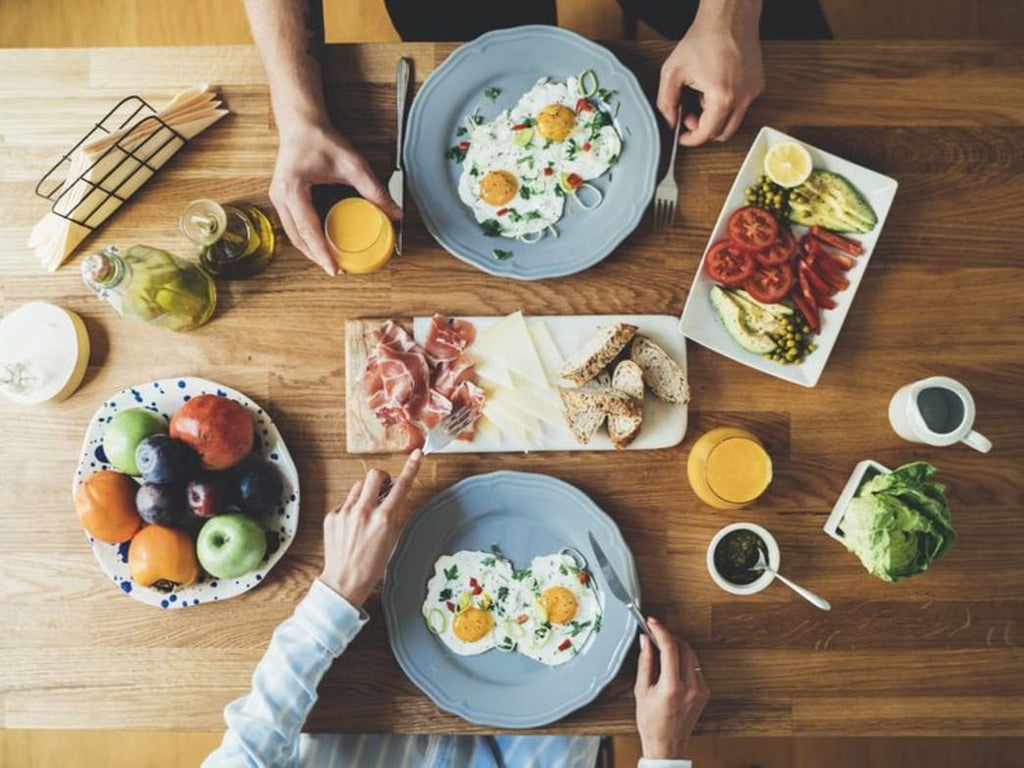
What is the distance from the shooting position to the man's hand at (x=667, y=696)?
1384 mm

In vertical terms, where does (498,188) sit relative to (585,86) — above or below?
below

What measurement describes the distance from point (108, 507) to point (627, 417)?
910mm

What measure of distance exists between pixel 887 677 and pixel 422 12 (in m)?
1.72

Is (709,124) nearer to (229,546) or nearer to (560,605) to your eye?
(560,605)

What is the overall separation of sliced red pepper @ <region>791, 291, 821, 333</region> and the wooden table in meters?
0.09

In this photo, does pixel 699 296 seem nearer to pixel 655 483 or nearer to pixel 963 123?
pixel 655 483

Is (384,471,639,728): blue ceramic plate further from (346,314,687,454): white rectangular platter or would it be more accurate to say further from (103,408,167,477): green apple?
(103,408,167,477): green apple

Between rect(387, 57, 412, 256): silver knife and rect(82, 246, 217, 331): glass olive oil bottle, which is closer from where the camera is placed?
rect(82, 246, 217, 331): glass olive oil bottle

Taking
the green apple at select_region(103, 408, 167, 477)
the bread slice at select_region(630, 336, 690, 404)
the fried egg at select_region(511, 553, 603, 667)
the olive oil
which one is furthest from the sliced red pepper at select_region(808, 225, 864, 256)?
the green apple at select_region(103, 408, 167, 477)

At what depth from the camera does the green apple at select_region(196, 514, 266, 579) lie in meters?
1.39

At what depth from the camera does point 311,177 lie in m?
1.47

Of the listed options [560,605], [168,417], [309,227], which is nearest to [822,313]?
[560,605]

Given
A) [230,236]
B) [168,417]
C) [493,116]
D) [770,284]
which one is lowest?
[168,417]

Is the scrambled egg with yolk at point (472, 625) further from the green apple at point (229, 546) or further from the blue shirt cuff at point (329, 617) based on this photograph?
the green apple at point (229, 546)
